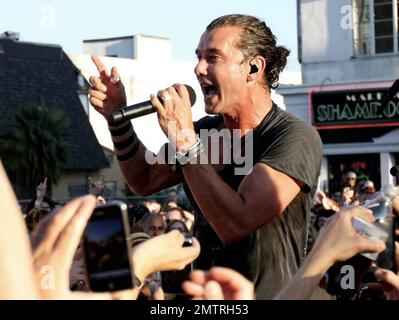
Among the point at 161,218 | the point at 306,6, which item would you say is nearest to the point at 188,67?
the point at 306,6

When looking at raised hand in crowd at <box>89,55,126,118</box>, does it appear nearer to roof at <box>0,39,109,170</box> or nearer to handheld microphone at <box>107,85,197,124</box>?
handheld microphone at <box>107,85,197,124</box>

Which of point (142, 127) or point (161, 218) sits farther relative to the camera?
point (142, 127)

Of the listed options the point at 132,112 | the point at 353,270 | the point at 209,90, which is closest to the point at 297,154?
the point at 209,90

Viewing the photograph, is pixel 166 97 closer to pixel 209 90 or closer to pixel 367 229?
pixel 209 90

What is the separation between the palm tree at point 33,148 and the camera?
Answer: 3631 centimetres

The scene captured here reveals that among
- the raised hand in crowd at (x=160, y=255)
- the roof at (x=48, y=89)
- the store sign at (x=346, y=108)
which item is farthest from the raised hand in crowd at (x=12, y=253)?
the roof at (x=48, y=89)

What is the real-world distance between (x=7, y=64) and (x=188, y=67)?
7508 millimetres

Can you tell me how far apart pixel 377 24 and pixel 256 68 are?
14.9m

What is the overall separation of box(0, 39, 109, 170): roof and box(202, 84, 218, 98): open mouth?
117ft

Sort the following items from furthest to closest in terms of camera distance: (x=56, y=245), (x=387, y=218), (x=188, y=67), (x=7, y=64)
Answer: (x=7, y=64), (x=188, y=67), (x=387, y=218), (x=56, y=245)

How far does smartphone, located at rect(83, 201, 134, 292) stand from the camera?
1754 mm

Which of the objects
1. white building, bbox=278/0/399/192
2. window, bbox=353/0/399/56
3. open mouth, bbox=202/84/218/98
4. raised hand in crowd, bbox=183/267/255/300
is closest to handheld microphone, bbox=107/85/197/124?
open mouth, bbox=202/84/218/98
